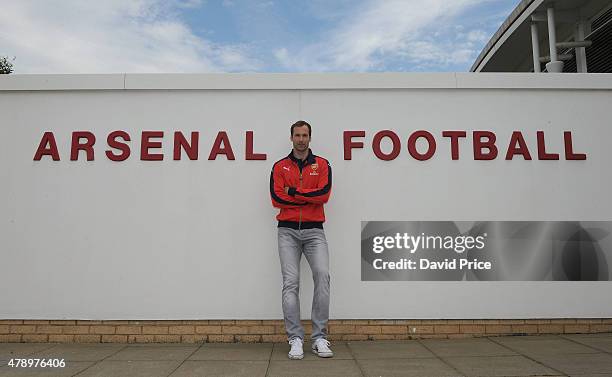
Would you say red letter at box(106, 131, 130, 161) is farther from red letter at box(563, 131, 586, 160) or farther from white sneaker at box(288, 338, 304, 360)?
red letter at box(563, 131, 586, 160)

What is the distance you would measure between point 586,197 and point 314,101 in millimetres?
2967

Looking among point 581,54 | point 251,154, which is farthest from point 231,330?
point 581,54

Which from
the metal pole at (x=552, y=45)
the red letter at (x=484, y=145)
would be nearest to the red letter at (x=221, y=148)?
the red letter at (x=484, y=145)

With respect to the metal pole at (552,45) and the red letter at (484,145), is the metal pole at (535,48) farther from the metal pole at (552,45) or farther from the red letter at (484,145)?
the red letter at (484,145)

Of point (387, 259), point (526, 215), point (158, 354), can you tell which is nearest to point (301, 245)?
point (387, 259)

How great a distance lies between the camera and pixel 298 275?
3.62 m

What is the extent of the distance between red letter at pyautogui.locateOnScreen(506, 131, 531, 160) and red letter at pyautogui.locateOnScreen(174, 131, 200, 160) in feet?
10.6

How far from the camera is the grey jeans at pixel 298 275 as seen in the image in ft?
11.6

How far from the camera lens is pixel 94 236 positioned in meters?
4.09

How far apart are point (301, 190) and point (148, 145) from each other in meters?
1.75

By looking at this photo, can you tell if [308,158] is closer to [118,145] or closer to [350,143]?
[350,143]

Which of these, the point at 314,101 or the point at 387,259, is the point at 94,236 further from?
the point at 387,259

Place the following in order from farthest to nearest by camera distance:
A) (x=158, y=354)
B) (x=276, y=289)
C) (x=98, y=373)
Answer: (x=276, y=289) < (x=158, y=354) < (x=98, y=373)

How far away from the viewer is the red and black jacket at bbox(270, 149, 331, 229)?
3.60 metres
